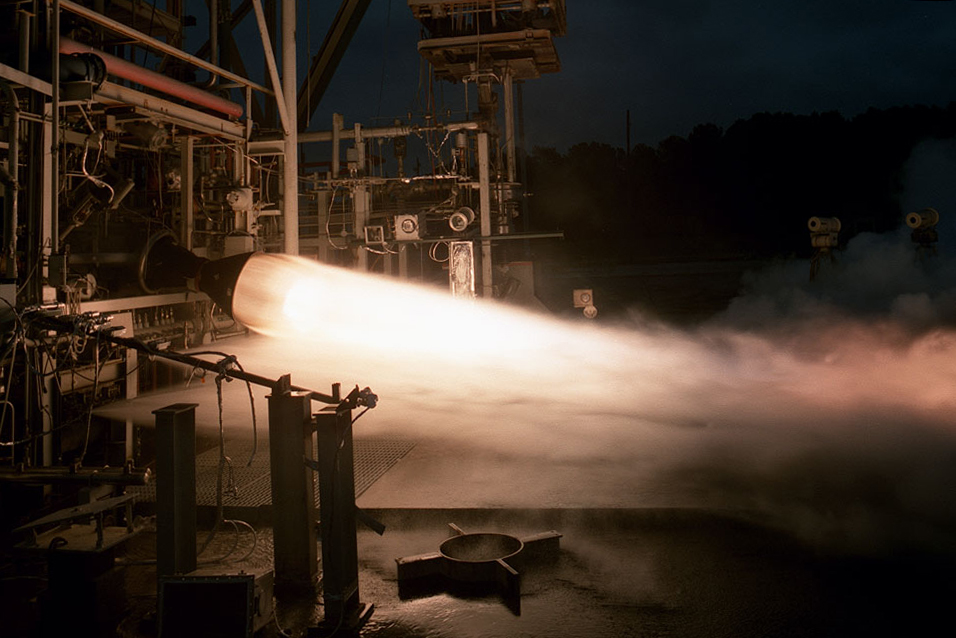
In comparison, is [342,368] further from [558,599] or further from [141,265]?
[558,599]

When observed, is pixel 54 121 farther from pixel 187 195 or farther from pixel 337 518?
pixel 337 518

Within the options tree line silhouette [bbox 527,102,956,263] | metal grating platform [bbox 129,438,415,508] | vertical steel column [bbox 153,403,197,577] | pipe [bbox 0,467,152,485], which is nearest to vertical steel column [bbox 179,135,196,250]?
metal grating platform [bbox 129,438,415,508]

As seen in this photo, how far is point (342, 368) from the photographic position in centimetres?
1180

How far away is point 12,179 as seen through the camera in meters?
5.95

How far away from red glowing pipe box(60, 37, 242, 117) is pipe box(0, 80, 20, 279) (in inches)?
65.3

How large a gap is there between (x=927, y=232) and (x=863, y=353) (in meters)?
2.64

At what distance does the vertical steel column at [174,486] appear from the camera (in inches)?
145

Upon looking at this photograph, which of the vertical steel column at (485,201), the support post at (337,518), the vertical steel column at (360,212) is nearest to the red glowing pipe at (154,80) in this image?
the vertical steel column at (485,201)

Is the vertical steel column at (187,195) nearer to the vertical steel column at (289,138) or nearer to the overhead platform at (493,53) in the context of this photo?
the vertical steel column at (289,138)

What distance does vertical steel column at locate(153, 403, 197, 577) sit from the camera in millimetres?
3674

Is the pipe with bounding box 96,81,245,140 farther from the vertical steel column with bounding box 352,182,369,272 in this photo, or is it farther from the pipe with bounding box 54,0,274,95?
the vertical steel column with bounding box 352,182,369,272

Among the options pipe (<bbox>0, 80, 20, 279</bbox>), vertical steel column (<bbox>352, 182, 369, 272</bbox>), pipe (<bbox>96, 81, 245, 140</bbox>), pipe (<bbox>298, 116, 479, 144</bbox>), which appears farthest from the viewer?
vertical steel column (<bbox>352, 182, 369, 272</bbox>)

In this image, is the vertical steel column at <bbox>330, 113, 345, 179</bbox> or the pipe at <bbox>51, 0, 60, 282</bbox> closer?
the pipe at <bbox>51, 0, 60, 282</bbox>

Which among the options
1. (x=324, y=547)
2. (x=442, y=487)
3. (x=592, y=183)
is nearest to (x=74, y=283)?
(x=442, y=487)
